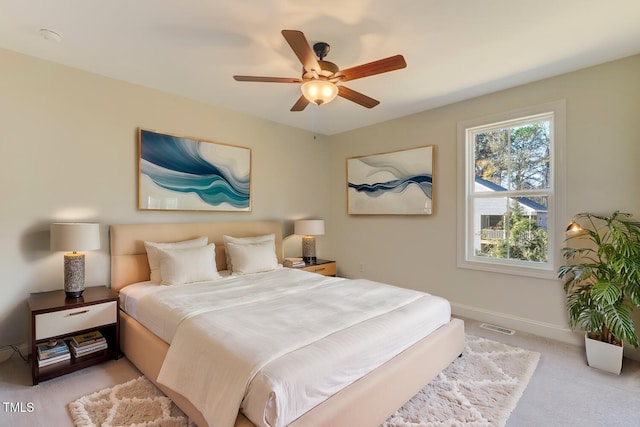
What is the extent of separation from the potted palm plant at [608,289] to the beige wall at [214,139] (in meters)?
0.26

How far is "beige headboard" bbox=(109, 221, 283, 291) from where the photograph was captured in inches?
116

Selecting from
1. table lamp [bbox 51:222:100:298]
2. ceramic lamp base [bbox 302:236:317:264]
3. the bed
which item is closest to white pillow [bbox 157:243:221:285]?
the bed

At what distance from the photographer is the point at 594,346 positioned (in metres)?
2.46

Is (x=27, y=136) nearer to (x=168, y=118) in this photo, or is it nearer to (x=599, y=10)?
(x=168, y=118)

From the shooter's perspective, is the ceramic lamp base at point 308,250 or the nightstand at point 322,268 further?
the ceramic lamp base at point 308,250

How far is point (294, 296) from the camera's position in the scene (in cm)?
252

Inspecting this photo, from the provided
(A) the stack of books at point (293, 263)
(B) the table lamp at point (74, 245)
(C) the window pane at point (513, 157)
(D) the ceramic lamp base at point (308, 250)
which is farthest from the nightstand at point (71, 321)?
(C) the window pane at point (513, 157)

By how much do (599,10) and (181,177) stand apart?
3872mm

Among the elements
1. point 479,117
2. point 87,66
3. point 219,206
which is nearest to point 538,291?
point 479,117

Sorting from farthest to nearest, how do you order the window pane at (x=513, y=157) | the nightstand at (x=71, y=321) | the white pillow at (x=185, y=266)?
the window pane at (x=513, y=157) < the white pillow at (x=185, y=266) < the nightstand at (x=71, y=321)

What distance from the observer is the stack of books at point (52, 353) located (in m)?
2.31

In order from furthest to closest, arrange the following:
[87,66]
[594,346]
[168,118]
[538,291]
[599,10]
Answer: [168,118] < [538,291] < [87,66] < [594,346] < [599,10]

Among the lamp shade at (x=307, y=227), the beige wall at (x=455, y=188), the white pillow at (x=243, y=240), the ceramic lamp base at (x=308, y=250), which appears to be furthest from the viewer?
the ceramic lamp base at (x=308, y=250)

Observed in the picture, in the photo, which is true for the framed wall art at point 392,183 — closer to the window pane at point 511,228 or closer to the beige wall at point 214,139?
the beige wall at point 214,139
